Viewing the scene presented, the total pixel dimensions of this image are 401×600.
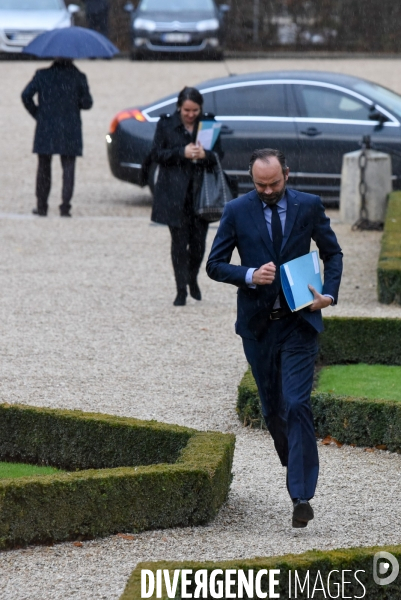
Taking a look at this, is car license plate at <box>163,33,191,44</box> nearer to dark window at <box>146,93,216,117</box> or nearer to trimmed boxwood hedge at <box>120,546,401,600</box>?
dark window at <box>146,93,216,117</box>

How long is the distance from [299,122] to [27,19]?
38.2 feet

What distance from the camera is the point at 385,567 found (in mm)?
4266

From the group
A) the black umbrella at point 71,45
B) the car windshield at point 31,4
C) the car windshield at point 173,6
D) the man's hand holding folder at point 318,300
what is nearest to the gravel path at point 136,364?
the man's hand holding folder at point 318,300

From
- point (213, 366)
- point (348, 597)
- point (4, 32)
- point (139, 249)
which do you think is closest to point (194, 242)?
point (213, 366)

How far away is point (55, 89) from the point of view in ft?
41.5

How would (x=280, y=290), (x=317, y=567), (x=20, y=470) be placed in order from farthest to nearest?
(x=20, y=470) → (x=280, y=290) → (x=317, y=567)

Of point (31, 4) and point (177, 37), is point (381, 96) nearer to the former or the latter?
point (177, 37)

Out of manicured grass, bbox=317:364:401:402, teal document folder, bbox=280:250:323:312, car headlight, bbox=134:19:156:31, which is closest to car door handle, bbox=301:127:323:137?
manicured grass, bbox=317:364:401:402

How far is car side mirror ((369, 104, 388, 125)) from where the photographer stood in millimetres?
13125

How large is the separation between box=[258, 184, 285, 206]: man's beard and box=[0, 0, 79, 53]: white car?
61.6 feet

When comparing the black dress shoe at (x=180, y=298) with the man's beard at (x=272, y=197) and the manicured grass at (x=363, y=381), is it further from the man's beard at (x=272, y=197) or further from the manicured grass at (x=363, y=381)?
the man's beard at (x=272, y=197)

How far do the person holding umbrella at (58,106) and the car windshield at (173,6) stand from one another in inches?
464

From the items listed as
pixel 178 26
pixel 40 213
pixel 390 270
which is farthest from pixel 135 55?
pixel 390 270

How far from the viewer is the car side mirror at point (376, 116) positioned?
13.1 metres
